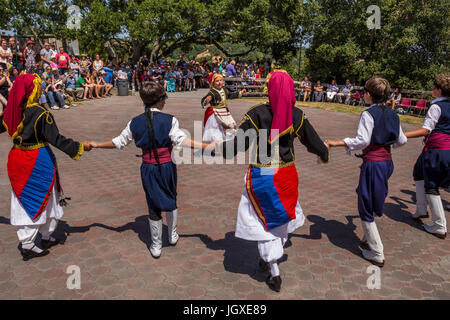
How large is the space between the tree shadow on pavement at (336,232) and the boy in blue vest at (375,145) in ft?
1.71

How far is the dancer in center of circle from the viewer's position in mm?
8641

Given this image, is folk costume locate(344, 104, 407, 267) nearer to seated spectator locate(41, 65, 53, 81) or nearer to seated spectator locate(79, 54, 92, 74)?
seated spectator locate(41, 65, 53, 81)

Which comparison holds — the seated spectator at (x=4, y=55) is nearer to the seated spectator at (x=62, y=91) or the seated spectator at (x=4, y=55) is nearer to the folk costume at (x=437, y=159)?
the seated spectator at (x=62, y=91)

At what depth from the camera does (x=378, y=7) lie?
21188 millimetres

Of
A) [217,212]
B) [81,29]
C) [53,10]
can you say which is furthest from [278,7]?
[217,212]

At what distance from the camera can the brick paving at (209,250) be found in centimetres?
354

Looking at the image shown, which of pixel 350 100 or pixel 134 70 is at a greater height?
pixel 134 70

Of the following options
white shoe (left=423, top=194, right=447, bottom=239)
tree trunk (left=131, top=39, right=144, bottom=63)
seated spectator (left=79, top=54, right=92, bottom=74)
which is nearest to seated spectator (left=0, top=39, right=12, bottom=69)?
seated spectator (left=79, top=54, right=92, bottom=74)

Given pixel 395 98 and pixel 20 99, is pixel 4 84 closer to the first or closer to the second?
pixel 20 99

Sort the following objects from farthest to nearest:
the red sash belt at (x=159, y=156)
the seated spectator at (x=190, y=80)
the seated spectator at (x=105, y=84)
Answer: the seated spectator at (x=190, y=80)
the seated spectator at (x=105, y=84)
the red sash belt at (x=159, y=156)

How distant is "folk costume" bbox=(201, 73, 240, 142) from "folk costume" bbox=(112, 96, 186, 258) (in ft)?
16.0

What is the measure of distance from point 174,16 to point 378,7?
505 inches

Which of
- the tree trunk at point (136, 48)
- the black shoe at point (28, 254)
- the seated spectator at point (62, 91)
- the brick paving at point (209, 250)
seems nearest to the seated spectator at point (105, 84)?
the seated spectator at point (62, 91)
